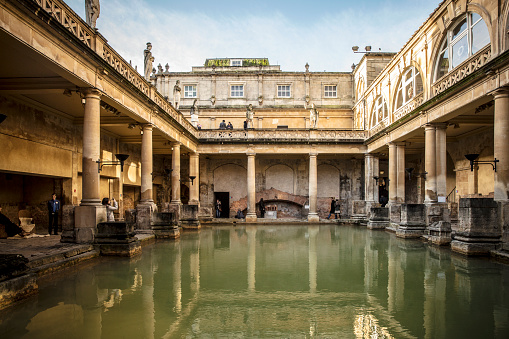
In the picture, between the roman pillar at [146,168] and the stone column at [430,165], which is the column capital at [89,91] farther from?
the stone column at [430,165]

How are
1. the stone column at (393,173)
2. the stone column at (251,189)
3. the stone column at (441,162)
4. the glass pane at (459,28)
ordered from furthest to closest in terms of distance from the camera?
the stone column at (251,189) → the stone column at (393,173) → the stone column at (441,162) → the glass pane at (459,28)

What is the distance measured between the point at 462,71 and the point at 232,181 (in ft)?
63.5

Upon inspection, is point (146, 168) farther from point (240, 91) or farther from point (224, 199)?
point (240, 91)

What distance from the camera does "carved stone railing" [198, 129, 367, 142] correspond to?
25141 mm

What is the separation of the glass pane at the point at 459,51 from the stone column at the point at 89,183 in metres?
12.9

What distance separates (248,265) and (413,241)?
8311 millimetres

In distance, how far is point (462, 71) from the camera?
41.8 ft

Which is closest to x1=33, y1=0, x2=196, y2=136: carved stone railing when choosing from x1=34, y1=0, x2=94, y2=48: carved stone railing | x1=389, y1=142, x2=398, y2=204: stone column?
x1=34, y1=0, x2=94, y2=48: carved stone railing

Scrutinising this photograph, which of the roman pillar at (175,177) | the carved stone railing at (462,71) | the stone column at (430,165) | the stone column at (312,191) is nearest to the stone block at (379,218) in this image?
the stone column at (312,191)

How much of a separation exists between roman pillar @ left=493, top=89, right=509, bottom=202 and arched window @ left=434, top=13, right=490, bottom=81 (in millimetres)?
2328

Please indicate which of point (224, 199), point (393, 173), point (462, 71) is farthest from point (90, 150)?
point (224, 199)

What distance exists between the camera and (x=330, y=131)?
25188mm

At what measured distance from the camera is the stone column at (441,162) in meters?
15.1

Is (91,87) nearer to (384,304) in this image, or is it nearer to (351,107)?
(384,304)
